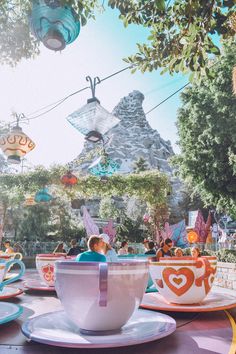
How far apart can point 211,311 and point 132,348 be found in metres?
1.34

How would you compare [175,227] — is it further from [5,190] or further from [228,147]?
[5,190]

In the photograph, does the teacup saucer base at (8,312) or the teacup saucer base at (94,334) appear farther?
the teacup saucer base at (8,312)

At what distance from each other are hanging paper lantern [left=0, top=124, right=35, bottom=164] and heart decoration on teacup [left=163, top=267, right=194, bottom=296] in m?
→ 4.18

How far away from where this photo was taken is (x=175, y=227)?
15.4 metres

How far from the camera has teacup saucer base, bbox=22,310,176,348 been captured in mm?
1472

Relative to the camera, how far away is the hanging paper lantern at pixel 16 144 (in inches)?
247

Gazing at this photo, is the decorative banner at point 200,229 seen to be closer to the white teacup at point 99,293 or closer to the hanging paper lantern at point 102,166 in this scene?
the hanging paper lantern at point 102,166

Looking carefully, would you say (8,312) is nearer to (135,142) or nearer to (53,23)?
(53,23)

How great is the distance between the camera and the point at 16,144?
6.28 m

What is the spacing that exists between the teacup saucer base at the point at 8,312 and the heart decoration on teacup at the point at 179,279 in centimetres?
146

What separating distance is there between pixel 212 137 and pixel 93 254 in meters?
11.8

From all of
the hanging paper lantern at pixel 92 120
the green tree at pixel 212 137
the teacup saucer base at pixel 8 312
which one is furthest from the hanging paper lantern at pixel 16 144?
the green tree at pixel 212 137

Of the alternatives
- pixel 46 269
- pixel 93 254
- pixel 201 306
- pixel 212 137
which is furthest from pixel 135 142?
pixel 93 254

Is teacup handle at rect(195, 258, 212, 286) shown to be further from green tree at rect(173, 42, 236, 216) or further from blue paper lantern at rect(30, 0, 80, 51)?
green tree at rect(173, 42, 236, 216)
